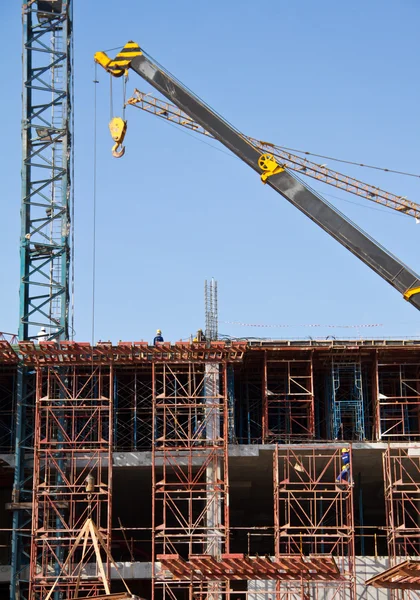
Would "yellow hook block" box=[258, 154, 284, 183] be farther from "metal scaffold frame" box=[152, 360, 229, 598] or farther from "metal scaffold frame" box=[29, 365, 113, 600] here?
"metal scaffold frame" box=[29, 365, 113, 600]

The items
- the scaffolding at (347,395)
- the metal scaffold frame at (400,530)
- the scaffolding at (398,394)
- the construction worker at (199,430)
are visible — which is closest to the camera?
the metal scaffold frame at (400,530)

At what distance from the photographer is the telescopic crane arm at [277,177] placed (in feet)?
157

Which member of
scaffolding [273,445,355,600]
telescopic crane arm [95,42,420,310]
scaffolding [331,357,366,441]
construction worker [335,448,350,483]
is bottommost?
scaffolding [273,445,355,600]

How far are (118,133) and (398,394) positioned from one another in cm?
2246

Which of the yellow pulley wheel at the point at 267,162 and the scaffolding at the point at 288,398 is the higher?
the yellow pulley wheel at the point at 267,162

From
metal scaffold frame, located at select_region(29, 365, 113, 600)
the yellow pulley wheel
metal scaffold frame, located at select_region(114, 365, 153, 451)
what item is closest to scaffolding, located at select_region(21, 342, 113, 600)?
metal scaffold frame, located at select_region(29, 365, 113, 600)

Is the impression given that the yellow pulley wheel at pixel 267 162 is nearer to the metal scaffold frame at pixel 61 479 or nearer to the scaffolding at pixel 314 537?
the metal scaffold frame at pixel 61 479

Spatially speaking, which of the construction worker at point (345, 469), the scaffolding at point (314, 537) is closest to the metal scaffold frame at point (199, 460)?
the scaffolding at point (314, 537)

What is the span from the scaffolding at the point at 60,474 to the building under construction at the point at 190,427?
4.5 inches

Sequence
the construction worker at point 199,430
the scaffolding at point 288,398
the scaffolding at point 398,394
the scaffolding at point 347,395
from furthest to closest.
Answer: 1. the scaffolding at point 398,394
2. the scaffolding at point 347,395
3. the scaffolding at point 288,398
4. the construction worker at point 199,430

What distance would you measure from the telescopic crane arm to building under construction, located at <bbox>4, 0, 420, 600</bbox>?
0.07m

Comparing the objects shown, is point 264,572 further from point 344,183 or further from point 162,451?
point 344,183

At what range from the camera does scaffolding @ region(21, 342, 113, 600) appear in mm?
49281

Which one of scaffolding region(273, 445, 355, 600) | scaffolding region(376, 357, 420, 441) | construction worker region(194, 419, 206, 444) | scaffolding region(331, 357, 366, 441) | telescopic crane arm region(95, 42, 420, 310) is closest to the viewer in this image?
scaffolding region(273, 445, 355, 600)
